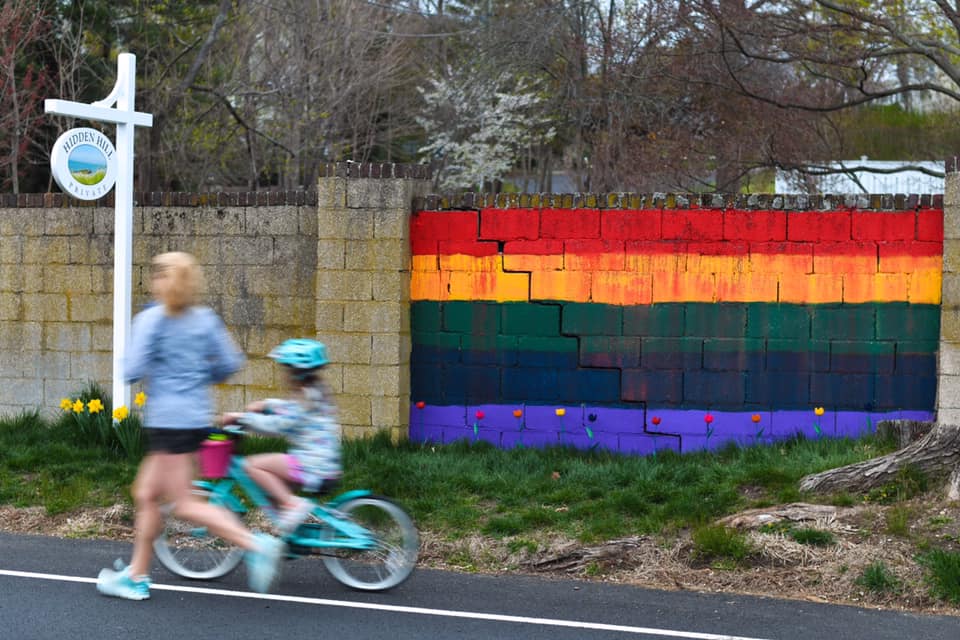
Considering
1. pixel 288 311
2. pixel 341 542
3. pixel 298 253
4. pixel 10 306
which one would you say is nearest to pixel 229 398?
pixel 288 311

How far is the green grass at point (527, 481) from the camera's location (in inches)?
315

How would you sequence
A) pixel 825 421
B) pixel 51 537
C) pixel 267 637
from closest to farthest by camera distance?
1. pixel 267 637
2. pixel 51 537
3. pixel 825 421

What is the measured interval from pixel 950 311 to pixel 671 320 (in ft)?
6.73

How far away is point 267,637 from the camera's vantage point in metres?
5.88

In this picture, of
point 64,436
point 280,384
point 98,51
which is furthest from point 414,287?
point 98,51

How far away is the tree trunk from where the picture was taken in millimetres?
7848

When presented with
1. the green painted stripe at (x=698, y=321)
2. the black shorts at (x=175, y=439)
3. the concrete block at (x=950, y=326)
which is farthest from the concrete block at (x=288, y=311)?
the concrete block at (x=950, y=326)

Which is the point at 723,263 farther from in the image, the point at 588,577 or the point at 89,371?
the point at 89,371

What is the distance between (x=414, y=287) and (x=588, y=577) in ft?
11.7

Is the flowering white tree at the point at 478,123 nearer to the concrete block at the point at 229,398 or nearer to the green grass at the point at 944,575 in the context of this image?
the concrete block at the point at 229,398

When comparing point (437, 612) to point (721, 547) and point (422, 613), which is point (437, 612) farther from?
point (721, 547)

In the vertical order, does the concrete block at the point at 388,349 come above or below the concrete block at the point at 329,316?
below

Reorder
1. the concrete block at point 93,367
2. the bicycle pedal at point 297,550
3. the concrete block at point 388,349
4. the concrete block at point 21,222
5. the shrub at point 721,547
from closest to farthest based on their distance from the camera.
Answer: the bicycle pedal at point 297,550 < the shrub at point 721,547 < the concrete block at point 388,349 < the concrete block at point 93,367 < the concrete block at point 21,222

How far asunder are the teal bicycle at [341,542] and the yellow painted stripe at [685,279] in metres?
3.49
